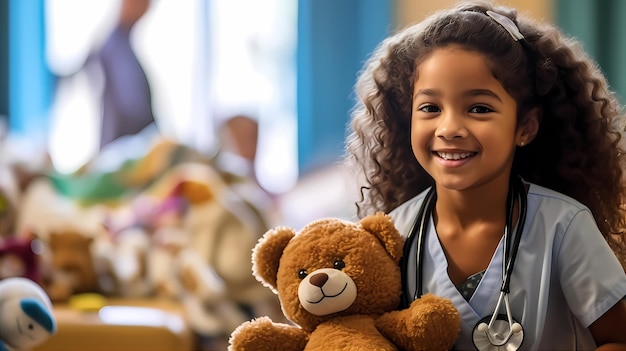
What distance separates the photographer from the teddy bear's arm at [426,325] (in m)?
1.00

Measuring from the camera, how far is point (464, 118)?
1052 millimetres

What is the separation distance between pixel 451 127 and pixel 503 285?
19cm

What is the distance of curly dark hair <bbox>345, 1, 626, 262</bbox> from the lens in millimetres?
1077

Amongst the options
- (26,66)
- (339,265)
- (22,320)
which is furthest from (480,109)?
(26,66)

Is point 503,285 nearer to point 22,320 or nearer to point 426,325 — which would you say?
point 426,325

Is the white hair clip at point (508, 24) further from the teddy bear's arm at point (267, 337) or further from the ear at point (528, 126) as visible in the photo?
the teddy bear's arm at point (267, 337)

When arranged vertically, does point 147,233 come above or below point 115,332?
above

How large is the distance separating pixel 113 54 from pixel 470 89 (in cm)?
243

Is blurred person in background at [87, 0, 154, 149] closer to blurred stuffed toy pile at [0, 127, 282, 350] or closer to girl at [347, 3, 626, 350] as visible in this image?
blurred stuffed toy pile at [0, 127, 282, 350]

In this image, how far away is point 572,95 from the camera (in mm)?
1119

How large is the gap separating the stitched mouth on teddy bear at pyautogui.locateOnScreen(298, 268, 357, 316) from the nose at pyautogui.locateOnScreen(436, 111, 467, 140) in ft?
0.65

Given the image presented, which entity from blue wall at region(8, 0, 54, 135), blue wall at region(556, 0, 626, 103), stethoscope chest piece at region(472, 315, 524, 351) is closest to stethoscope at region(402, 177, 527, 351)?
stethoscope chest piece at region(472, 315, 524, 351)

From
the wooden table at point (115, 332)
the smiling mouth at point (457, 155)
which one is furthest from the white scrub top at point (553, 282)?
the wooden table at point (115, 332)

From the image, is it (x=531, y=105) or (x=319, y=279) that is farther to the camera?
(x=531, y=105)
